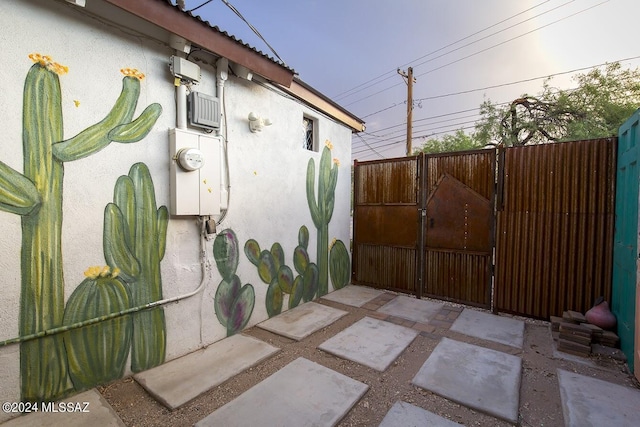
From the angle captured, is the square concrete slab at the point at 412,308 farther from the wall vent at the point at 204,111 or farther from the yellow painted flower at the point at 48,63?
the yellow painted flower at the point at 48,63

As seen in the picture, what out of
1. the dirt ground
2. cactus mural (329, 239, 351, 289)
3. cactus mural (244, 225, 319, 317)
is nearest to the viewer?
the dirt ground

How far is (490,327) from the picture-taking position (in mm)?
3539

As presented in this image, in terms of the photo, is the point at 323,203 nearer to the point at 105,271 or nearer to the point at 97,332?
the point at 105,271

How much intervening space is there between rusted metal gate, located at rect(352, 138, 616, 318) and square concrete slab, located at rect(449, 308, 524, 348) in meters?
0.29

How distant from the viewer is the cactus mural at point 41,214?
73.7 inches

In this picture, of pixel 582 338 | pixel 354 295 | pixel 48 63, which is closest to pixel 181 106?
pixel 48 63

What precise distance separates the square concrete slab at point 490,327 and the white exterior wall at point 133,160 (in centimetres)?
270

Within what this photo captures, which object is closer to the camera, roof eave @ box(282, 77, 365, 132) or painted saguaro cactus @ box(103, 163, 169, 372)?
painted saguaro cactus @ box(103, 163, 169, 372)

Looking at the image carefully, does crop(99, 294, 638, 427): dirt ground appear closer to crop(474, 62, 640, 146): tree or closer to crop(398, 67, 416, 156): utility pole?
crop(398, 67, 416, 156): utility pole

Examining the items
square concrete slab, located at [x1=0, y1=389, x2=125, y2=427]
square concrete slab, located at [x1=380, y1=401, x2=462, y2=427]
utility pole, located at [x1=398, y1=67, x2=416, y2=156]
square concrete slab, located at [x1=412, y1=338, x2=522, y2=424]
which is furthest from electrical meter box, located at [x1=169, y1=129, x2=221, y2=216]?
utility pole, located at [x1=398, y1=67, x2=416, y2=156]

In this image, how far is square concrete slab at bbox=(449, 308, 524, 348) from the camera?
127 inches

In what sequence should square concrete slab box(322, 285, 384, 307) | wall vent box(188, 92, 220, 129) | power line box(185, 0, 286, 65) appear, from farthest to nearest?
square concrete slab box(322, 285, 384, 307)
power line box(185, 0, 286, 65)
wall vent box(188, 92, 220, 129)

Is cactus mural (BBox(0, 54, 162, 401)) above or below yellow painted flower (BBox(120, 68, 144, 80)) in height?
below

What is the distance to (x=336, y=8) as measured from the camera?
742cm
